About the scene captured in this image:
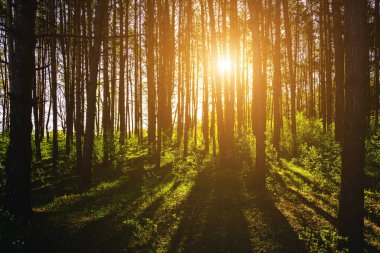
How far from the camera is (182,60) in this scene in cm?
2738

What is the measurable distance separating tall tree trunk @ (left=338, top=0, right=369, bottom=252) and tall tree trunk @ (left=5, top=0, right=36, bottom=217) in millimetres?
7395

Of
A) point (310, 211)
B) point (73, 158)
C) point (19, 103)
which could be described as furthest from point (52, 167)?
point (310, 211)

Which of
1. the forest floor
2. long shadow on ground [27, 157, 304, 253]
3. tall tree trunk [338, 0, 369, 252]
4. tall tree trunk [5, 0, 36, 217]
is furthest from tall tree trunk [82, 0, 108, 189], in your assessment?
tall tree trunk [338, 0, 369, 252]

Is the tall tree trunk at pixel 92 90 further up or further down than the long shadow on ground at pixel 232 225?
further up

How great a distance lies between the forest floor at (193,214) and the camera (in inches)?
255

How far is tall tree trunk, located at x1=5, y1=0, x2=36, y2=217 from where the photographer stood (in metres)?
7.09

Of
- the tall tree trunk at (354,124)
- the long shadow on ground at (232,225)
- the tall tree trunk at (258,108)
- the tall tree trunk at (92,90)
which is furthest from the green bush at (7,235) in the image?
the tall tree trunk at (258,108)

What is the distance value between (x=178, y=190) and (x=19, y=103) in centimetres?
637

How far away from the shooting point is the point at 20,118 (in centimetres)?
718

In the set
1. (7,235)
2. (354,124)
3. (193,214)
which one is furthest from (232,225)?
(7,235)

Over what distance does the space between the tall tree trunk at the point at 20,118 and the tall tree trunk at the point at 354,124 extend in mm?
7395

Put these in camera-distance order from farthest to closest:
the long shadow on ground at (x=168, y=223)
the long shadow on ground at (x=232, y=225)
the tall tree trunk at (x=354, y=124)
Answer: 1. the long shadow on ground at (x=232, y=225)
2. the long shadow on ground at (x=168, y=223)
3. the tall tree trunk at (x=354, y=124)

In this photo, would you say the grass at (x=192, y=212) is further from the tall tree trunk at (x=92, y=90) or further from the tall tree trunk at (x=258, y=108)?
the tall tree trunk at (x=92, y=90)

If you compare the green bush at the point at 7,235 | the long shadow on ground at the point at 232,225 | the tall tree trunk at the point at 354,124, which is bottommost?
the long shadow on ground at the point at 232,225
